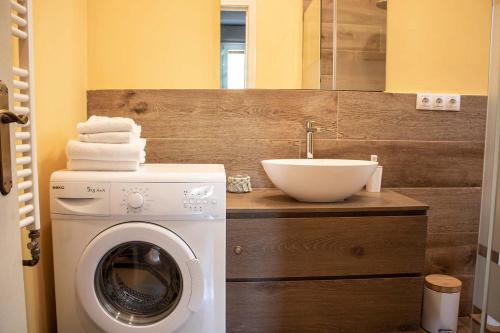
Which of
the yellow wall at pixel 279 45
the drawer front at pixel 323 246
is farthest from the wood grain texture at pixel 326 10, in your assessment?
the drawer front at pixel 323 246

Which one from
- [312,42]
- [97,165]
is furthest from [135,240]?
[312,42]

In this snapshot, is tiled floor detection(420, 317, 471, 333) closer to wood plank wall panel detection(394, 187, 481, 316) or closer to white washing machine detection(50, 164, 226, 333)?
wood plank wall panel detection(394, 187, 481, 316)

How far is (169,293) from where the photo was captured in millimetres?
1400

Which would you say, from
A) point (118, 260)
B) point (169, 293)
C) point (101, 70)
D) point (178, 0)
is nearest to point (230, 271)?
point (169, 293)

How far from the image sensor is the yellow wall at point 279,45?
185cm

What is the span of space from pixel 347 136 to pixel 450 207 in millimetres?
687

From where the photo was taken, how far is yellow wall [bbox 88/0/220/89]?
1825 millimetres

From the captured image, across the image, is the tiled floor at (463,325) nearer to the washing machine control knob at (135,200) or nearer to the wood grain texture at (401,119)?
the wood grain texture at (401,119)

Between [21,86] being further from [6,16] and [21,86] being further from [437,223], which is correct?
[437,223]

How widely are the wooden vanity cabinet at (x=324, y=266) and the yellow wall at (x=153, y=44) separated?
779 mm

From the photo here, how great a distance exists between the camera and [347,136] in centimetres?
189

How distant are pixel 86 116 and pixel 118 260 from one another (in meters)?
0.83

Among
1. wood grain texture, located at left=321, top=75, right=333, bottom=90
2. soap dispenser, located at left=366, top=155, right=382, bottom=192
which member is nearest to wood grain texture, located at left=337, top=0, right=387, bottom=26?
wood grain texture, located at left=321, top=75, right=333, bottom=90

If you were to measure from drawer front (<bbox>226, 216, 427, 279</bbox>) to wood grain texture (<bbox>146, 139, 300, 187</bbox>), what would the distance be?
18.6 inches
